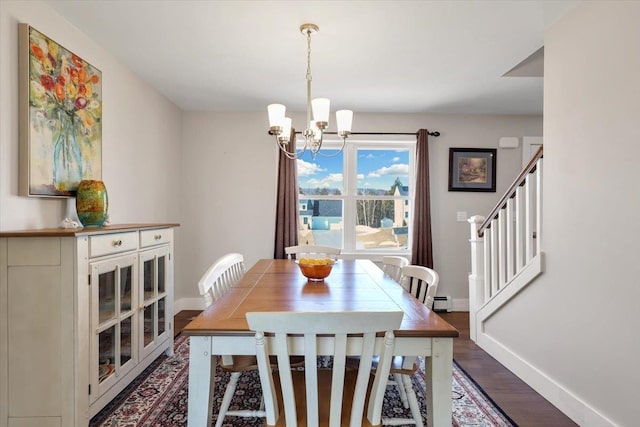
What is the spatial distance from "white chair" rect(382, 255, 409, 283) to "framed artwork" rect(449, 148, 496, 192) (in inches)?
79.6

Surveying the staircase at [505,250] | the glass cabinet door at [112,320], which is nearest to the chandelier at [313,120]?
the glass cabinet door at [112,320]

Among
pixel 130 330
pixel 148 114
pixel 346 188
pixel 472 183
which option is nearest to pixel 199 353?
pixel 130 330

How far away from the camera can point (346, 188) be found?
433 centimetres

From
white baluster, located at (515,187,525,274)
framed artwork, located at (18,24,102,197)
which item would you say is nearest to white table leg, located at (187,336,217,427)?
framed artwork, located at (18,24,102,197)

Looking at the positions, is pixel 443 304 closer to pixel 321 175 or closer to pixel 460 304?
pixel 460 304

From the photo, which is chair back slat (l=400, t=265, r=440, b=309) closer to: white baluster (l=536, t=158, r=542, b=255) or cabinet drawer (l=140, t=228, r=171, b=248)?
white baluster (l=536, t=158, r=542, b=255)

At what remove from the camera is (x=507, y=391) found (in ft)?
7.55

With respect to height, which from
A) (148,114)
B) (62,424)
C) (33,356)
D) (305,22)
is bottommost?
(62,424)

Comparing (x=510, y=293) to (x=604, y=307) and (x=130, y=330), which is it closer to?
(x=604, y=307)

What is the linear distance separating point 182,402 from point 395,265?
1591 millimetres

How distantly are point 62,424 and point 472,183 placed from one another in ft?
13.8

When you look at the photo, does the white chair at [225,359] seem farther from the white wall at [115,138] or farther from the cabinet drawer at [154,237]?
the white wall at [115,138]

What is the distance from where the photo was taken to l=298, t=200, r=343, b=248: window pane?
4348mm

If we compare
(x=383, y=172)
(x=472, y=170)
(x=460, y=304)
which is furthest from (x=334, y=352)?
(x=472, y=170)
